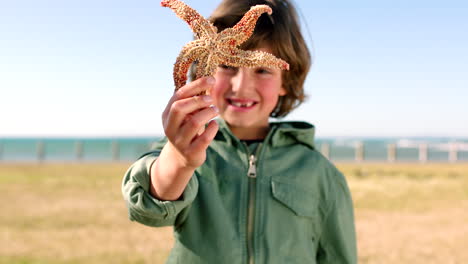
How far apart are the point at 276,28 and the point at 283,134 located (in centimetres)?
68

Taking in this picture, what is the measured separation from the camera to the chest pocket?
2594 millimetres

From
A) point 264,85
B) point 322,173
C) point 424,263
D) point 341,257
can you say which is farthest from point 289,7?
point 424,263

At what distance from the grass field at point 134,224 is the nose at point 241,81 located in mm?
4255

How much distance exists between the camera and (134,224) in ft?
27.1

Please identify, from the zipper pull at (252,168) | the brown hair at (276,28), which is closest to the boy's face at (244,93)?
the brown hair at (276,28)

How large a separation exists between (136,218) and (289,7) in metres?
1.71

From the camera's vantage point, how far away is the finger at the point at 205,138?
69.8 inches

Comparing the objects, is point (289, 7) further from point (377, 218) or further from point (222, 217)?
point (377, 218)

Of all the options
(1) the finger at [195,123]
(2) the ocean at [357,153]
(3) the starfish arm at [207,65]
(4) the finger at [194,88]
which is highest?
(3) the starfish arm at [207,65]

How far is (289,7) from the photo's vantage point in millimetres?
2918

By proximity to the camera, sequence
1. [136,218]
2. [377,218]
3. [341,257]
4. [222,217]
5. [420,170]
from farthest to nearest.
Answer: [420,170] → [377,218] → [341,257] → [222,217] → [136,218]

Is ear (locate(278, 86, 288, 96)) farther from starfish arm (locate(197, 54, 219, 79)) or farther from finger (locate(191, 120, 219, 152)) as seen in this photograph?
finger (locate(191, 120, 219, 152))

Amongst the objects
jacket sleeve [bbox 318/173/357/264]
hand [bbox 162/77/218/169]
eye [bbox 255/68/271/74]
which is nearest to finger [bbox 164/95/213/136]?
hand [bbox 162/77/218/169]

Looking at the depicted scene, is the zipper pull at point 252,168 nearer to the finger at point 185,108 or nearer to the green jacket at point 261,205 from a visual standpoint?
the green jacket at point 261,205
